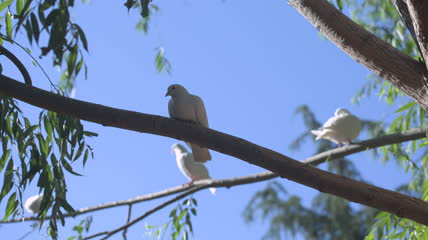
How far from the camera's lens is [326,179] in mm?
1387

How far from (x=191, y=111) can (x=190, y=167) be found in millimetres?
2766

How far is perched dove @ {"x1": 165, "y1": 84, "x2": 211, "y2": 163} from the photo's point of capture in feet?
7.39

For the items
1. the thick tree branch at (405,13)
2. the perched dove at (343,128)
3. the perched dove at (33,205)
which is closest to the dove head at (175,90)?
the thick tree branch at (405,13)

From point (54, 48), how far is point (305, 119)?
457cm

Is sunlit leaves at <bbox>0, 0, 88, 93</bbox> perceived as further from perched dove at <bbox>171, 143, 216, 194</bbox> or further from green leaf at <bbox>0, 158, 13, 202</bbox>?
perched dove at <bbox>171, 143, 216, 194</bbox>

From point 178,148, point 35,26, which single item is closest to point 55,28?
point 35,26

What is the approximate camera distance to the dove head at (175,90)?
2394 millimetres

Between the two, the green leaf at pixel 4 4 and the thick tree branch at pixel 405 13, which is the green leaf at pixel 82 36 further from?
the thick tree branch at pixel 405 13

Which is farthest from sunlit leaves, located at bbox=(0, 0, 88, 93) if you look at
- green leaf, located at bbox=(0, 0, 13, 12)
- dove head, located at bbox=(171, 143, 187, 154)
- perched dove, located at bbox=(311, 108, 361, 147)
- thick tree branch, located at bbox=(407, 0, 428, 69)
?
dove head, located at bbox=(171, 143, 187, 154)

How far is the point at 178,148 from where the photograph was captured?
17.9ft

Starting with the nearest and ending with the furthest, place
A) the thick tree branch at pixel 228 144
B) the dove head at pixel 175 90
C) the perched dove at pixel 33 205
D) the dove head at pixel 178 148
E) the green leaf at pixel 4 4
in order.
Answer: the thick tree branch at pixel 228 144 < the green leaf at pixel 4 4 < the dove head at pixel 175 90 < the perched dove at pixel 33 205 < the dove head at pixel 178 148

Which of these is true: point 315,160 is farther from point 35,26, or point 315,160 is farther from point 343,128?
point 35,26

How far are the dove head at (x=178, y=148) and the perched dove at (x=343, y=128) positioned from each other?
1.70 meters

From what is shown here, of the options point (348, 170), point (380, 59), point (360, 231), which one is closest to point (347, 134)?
point (348, 170)
